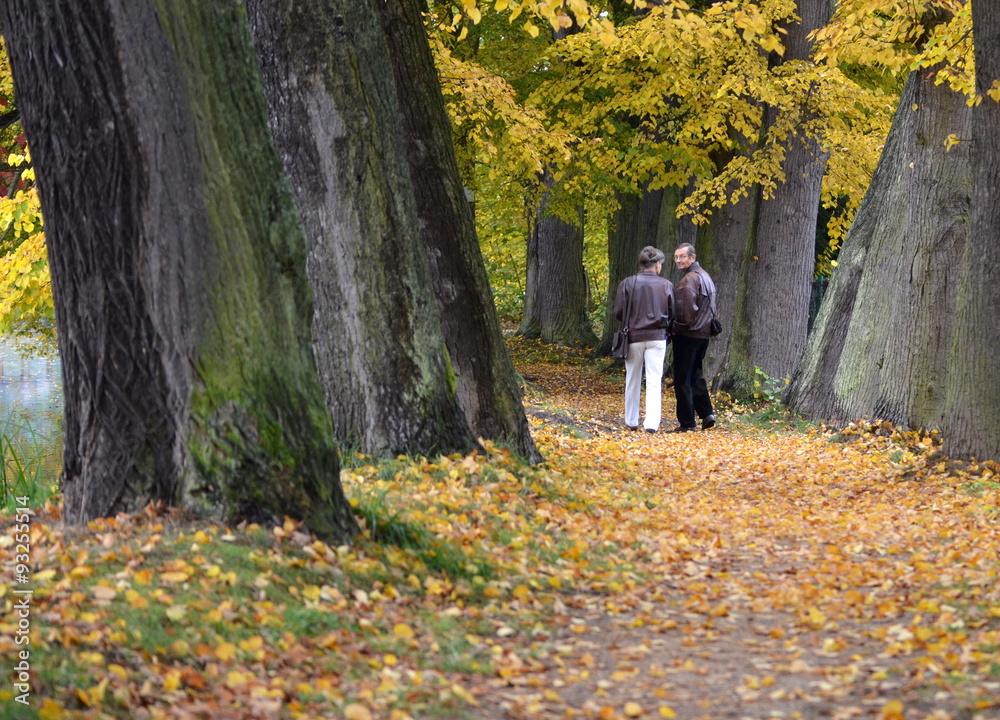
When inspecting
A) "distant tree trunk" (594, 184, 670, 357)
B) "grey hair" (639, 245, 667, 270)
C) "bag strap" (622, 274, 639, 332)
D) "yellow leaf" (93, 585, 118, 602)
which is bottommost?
"yellow leaf" (93, 585, 118, 602)

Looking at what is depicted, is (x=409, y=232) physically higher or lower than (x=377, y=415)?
higher

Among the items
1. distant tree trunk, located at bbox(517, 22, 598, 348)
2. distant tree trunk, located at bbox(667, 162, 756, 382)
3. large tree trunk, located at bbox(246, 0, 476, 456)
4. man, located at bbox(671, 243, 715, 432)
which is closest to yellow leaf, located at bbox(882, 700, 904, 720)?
large tree trunk, located at bbox(246, 0, 476, 456)

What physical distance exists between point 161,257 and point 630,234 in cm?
1928

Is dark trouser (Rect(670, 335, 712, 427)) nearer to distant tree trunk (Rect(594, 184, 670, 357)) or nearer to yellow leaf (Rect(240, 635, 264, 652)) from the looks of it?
distant tree trunk (Rect(594, 184, 670, 357))

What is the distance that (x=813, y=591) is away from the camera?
6043 mm

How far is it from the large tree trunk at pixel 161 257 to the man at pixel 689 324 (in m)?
8.81

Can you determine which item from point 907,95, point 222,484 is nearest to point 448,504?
point 222,484

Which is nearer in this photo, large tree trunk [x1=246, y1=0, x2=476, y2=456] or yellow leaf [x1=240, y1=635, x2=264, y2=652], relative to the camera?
yellow leaf [x1=240, y1=635, x2=264, y2=652]

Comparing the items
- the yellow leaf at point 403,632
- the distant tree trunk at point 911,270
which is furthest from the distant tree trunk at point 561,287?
the yellow leaf at point 403,632

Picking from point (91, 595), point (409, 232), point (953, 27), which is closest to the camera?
point (91, 595)

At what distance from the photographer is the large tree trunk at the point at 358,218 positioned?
7.79m

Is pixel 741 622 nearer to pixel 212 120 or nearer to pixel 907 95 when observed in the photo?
pixel 212 120

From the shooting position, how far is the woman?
1316 cm

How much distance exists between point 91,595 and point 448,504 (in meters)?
2.77
